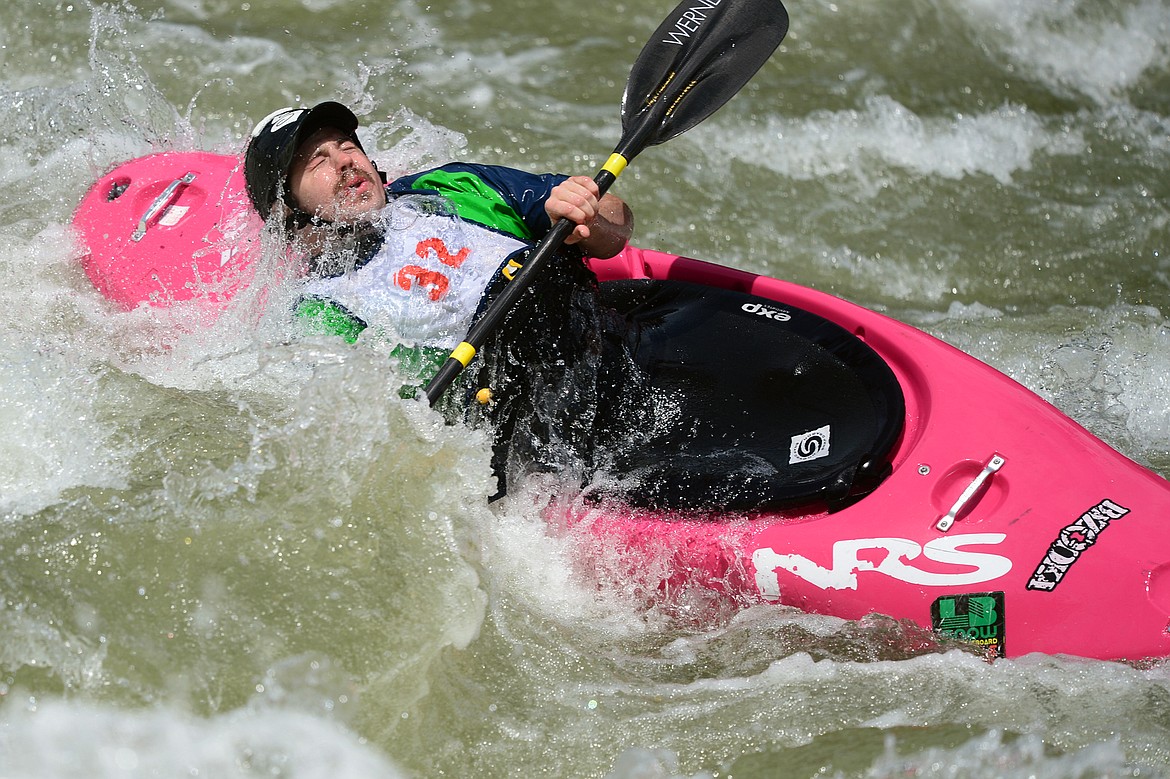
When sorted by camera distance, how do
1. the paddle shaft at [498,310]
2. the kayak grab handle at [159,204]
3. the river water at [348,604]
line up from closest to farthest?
the river water at [348,604]
the paddle shaft at [498,310]
the kayak grab handle at [159,204]

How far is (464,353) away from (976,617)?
1.18 metres

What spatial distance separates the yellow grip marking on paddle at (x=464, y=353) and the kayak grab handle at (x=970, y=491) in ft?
3.37

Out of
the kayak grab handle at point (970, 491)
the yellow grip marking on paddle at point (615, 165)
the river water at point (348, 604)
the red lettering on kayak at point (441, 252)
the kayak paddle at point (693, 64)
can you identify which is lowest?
the river water at point (348, 604)

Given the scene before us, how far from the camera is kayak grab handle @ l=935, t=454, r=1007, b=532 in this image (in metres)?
2.38

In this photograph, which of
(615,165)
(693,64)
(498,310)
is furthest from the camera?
(693,64)

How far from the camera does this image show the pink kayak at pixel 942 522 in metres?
2.31

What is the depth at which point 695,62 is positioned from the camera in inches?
→ 125

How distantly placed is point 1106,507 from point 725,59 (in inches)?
62.1

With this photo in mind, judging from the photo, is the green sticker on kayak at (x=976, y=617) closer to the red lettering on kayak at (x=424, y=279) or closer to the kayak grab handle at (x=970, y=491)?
the kayak grab handle at (x=970, y=491)

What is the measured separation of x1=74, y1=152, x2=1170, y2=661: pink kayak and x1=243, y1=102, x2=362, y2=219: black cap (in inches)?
5.8

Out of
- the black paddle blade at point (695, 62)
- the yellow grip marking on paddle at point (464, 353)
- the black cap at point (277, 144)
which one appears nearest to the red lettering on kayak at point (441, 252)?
the yellow grip marking on paddle at point (464, 353)

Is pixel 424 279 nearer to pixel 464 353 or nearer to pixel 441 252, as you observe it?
pixel 441 252

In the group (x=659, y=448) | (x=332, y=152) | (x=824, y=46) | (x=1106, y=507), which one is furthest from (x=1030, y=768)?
(x=824, y=46)

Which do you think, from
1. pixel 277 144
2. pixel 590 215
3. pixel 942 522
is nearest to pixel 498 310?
pixel 590 215
